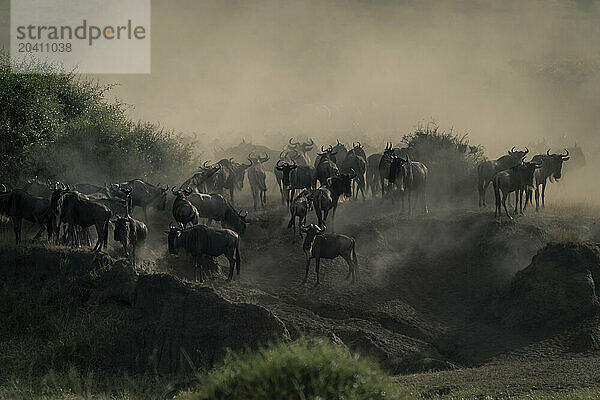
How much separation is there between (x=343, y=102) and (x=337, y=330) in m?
96.8

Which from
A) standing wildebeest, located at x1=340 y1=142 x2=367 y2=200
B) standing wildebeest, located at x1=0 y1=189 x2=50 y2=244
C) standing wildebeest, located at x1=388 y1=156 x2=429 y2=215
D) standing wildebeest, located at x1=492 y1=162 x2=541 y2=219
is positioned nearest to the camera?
standing wildebeest, located at x1=0 y1=189 x2=50 y2=244

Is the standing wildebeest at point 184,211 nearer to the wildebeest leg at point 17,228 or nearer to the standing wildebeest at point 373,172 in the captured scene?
the wildebeest leg at point 17,228

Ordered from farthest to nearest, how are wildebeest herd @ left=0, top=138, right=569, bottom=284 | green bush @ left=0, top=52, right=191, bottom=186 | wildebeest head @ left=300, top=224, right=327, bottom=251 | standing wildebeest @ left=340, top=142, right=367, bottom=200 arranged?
standing wildebeest @ left=340, top=142, right=367, bottom=200
green bush @ left=0, top=52, right=191, bottom=186
wildebeest head @ left=300, top=224, right=327, bottom=251
wildebeest herd @ left=0, top=138, right=569, bottom=284

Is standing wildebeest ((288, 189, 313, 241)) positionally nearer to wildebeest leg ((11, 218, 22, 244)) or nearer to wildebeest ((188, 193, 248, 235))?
wildebeest ((188, 193, 248, 235))

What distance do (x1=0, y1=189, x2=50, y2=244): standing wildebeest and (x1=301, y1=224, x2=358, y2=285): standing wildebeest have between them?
712cm

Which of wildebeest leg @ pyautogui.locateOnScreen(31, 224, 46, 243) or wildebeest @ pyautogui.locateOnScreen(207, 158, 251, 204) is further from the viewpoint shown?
wildebeest @ pyautogui.locateOnScreen(207, 158, 251, 204)

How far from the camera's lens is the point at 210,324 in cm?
1844

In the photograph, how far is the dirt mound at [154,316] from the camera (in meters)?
18.1

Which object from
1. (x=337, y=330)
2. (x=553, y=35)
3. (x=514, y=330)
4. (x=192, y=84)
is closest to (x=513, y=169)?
(x=514, y=330)

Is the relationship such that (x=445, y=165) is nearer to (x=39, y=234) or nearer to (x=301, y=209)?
(x=301, y=209)

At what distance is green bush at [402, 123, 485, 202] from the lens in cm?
3491

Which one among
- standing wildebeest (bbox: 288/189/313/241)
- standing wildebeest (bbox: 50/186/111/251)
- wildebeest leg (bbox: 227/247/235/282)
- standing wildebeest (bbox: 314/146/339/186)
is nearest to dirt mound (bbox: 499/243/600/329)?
standing wildebeest (bbox: 288/189/313/241)

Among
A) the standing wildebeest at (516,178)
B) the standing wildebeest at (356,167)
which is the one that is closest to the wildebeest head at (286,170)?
the standing wildebeest at (356,167)

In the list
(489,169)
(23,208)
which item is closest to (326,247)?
(23,208)
